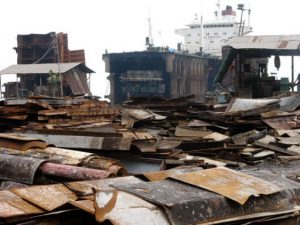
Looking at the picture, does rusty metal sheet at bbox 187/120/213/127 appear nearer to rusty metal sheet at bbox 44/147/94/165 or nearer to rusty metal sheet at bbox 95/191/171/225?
rusty metal sheet at bbox 44/147/94/165

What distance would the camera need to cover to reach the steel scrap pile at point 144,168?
321 centimetres

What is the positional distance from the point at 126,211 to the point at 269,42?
65.4 ft

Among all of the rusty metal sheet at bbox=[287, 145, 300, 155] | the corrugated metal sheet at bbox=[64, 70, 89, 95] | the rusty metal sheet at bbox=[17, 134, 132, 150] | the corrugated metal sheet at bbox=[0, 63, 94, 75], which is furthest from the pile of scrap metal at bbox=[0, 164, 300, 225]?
the corrugated metal sheet at bbox=[64, 70, 89, 95]

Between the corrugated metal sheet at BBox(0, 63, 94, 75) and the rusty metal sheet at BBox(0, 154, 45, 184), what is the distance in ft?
89.3

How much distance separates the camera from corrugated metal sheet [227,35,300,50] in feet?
68.1

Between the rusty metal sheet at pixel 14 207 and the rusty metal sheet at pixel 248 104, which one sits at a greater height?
the rusty metal sheet at pixel 248 104

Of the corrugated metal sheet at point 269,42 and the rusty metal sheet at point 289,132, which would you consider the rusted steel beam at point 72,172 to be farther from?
the corrugated metal sheet at point 269,42

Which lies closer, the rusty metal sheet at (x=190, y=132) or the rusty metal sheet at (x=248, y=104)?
the rusty metal sheet at (x=190, y=132)

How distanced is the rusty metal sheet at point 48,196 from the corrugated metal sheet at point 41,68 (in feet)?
93.7

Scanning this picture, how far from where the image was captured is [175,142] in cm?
767

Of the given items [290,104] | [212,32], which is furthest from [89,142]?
[212,32]

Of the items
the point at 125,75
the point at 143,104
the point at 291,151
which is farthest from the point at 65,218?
the point at 125,75

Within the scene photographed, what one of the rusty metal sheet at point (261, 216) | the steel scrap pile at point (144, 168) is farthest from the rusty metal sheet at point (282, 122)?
the rusty metal sheet at point (261, 216)

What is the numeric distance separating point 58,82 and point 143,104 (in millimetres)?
20289
